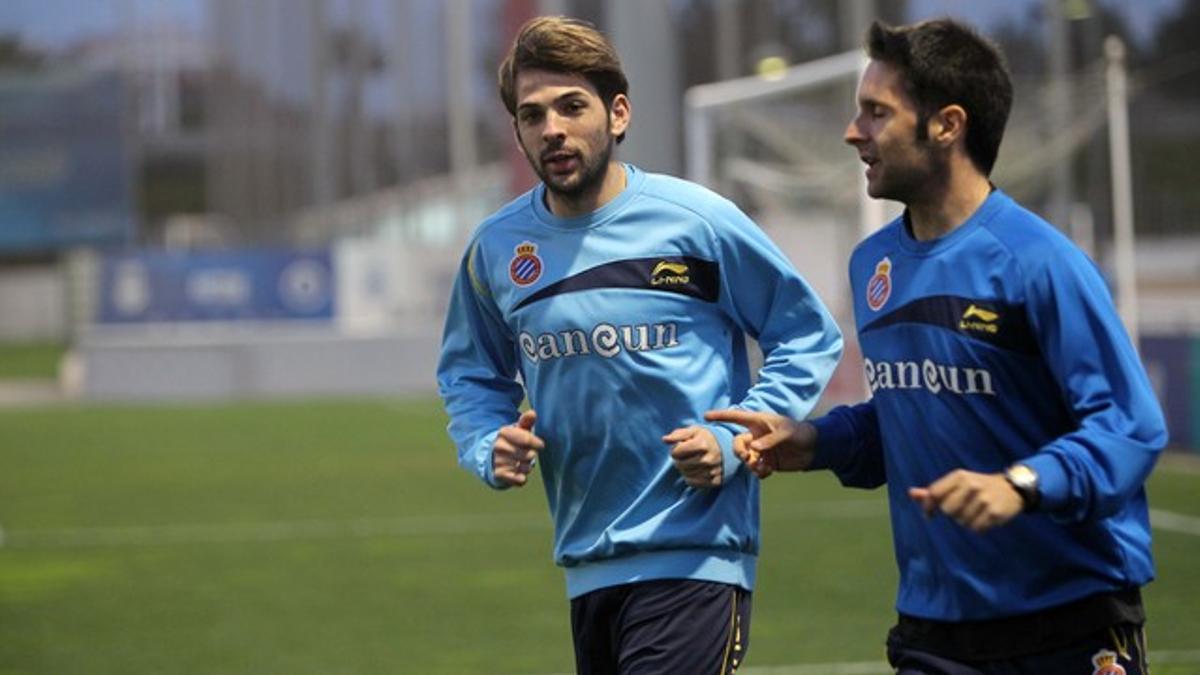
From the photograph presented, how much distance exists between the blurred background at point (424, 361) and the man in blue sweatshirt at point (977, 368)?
5.10m

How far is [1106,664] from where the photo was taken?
4.74m

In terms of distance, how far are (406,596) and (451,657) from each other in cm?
219

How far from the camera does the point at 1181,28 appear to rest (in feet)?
68.4

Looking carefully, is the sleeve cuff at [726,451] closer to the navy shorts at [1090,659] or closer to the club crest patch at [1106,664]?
the navy shorts at [1090,659]

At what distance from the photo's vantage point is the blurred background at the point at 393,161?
68.6ft

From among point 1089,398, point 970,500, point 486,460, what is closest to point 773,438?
point 486,460

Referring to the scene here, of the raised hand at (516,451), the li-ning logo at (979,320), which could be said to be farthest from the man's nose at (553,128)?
the li-ning logo at (979,320)

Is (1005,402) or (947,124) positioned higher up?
(947,124)

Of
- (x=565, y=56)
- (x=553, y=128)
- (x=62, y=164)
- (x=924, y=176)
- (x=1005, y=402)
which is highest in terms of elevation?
(x=62, y=164)

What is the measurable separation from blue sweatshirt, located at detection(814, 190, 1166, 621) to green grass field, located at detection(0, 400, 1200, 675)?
16.4 ft

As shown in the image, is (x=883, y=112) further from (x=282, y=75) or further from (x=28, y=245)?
(x=28, y=245)

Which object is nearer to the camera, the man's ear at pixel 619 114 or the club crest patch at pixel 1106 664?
the club crest patch at pixel 1106 664

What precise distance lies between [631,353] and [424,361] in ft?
105

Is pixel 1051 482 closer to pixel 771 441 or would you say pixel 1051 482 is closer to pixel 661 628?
pixel 771 441
